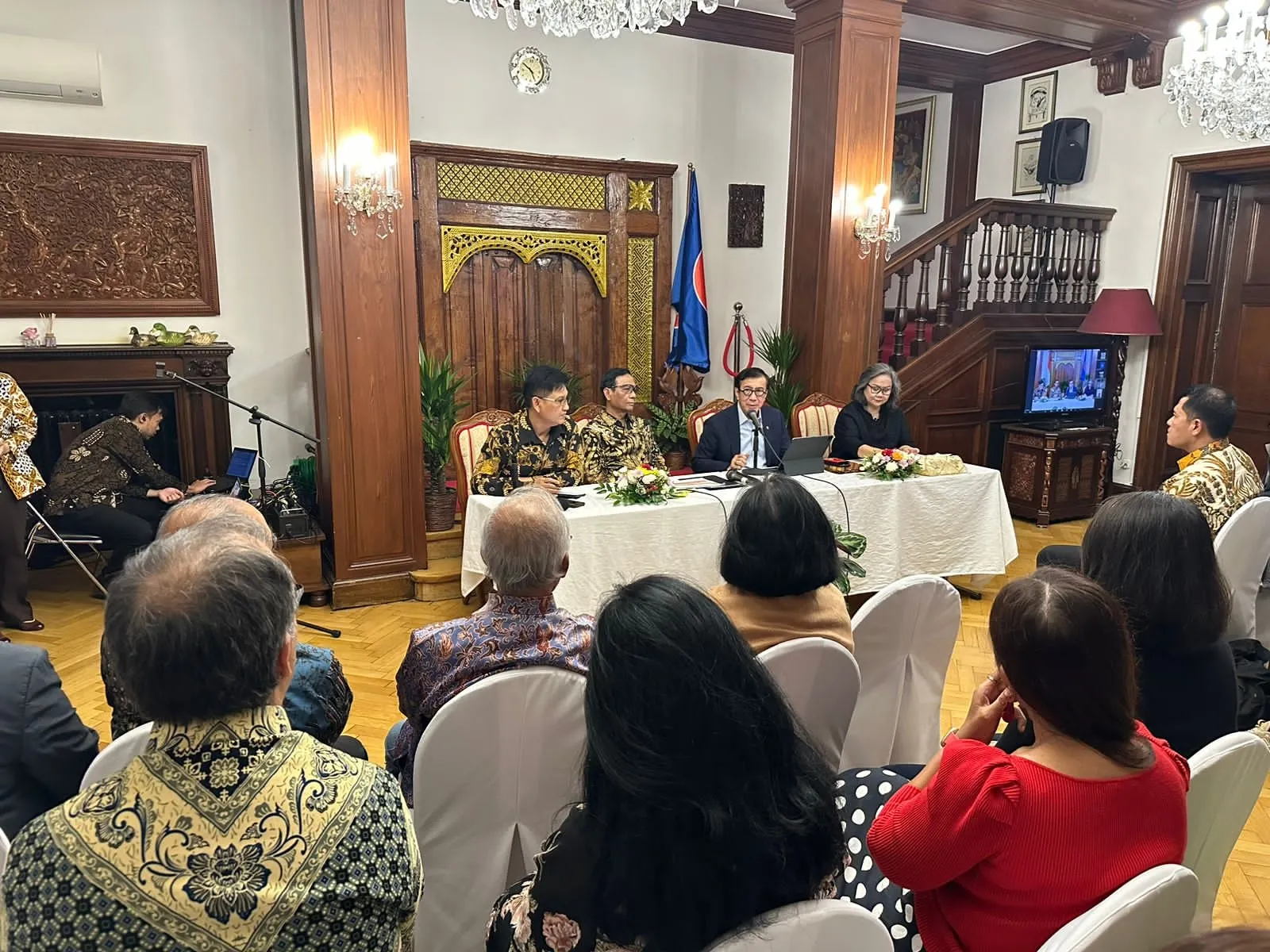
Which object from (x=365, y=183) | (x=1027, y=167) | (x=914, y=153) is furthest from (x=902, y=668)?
(x=914, y=153)

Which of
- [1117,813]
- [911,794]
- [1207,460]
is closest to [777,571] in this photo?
[911,794]

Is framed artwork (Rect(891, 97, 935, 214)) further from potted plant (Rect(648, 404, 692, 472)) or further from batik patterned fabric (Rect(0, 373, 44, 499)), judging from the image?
batik patterned fabric (Rect(0, 373, 44, 499))

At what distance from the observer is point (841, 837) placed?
104 cm

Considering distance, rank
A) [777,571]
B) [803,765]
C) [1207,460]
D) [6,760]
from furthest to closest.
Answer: [1207,460] < [777,571] < [6,760] < [803,765]

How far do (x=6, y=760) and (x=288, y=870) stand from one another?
32.6 inches

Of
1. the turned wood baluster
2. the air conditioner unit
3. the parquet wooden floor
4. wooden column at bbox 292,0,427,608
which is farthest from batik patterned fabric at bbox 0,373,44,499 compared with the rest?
the turned wood baluster

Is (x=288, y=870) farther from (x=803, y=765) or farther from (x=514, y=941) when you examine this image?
(x=803, y=765)

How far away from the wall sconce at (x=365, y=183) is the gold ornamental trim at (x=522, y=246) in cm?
153

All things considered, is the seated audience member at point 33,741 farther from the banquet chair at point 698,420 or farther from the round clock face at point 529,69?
the round clock face at point 529,69

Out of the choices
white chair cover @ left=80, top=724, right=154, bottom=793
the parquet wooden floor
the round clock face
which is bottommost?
the parquet wooden floor

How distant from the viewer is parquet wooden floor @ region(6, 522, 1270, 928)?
232cm

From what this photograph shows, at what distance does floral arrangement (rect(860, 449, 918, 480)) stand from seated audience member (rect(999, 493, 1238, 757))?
232cm

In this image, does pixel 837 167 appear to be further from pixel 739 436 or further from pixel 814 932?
pixel 814 932

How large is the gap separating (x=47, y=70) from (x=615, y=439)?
3371 mm
